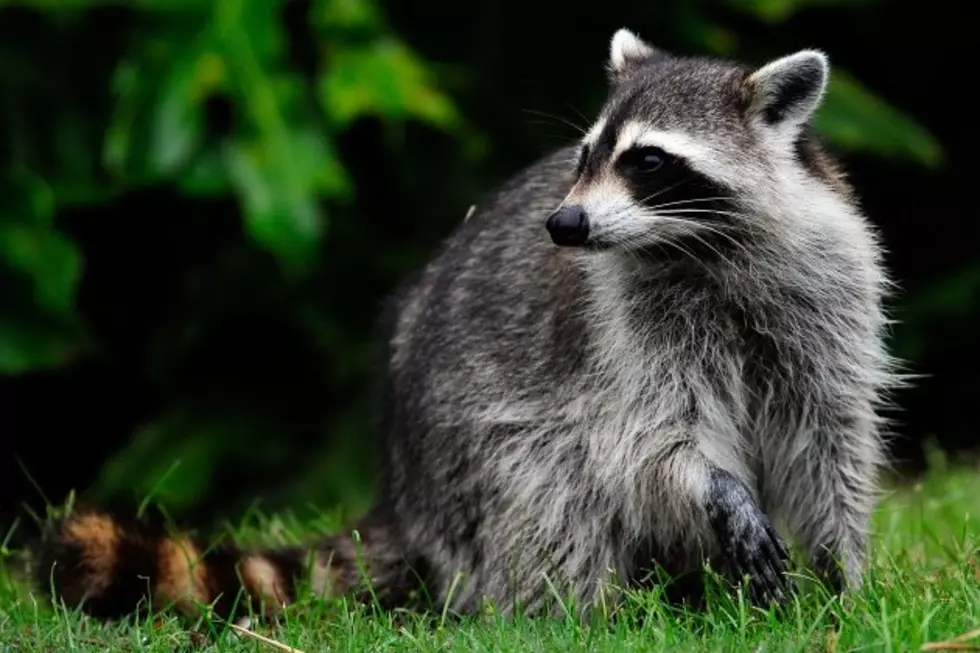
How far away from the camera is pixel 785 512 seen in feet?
17.4

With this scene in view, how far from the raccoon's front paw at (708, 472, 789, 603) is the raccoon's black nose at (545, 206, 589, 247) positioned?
852mm

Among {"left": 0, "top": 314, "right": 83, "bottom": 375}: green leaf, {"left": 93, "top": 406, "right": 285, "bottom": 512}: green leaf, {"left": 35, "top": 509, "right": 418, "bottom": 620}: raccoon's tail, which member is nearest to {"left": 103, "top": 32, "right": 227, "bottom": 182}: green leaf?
{"left": 0, "top": 314, "right": 83, "bottom": 375}: green leaf

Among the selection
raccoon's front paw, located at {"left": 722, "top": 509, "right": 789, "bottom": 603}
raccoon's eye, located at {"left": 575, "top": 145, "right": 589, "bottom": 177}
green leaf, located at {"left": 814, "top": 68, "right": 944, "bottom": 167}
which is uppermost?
raccoon's eye, located at {"left": 575, "top": 145, "right": 589, "bottom": 177}

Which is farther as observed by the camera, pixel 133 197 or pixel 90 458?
pixel 90 458

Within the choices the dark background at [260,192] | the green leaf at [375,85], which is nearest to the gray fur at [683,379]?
the dark background at [260,192]

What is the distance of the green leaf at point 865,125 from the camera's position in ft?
27.5

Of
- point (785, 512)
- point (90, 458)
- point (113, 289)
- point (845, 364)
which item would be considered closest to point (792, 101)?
point (845, 364)

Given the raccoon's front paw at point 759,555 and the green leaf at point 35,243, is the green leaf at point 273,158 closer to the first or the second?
the green leaf at point 35,243

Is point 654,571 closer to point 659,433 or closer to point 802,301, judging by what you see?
point 659,433

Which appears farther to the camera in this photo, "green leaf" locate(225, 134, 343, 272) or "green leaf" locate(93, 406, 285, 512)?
"green leaf" locate(93, 406, 285, 512)

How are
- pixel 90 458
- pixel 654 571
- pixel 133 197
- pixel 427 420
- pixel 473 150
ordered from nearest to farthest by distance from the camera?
pixel 654 571
pixel 427 420
pixel 473 150
pixel 133 197
pixel 90 458

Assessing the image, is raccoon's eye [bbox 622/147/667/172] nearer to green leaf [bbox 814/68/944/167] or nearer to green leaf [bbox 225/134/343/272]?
green leaf [bbox 225/134/343/272]

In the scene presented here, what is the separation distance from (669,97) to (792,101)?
1.35 feet

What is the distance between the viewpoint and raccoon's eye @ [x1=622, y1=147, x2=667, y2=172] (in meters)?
4.96
